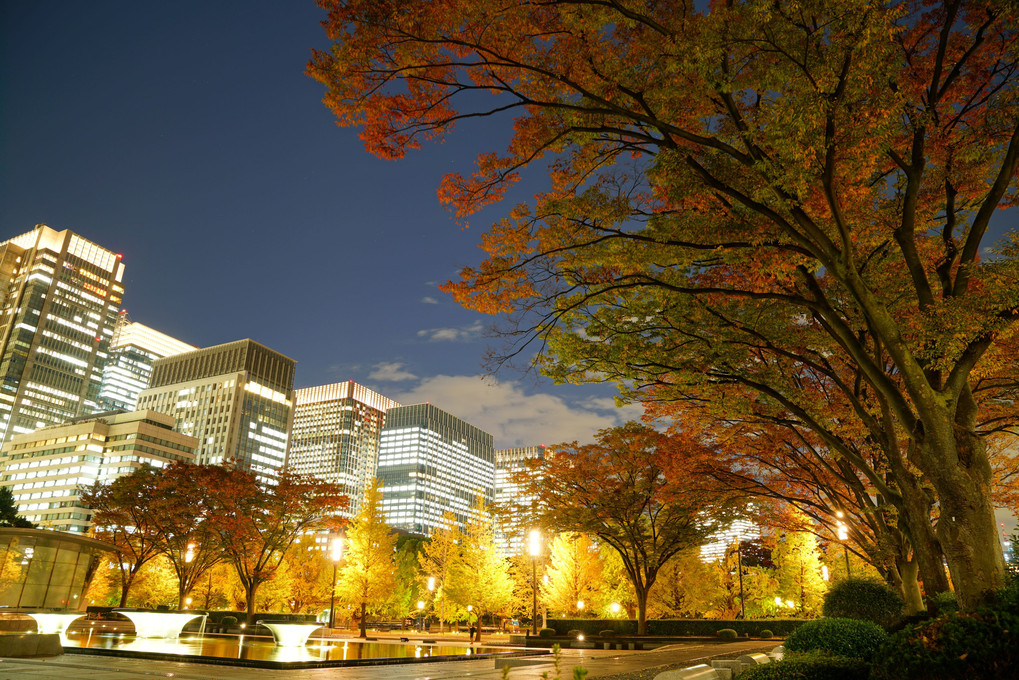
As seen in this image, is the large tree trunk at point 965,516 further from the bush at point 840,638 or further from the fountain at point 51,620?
the fountain at point 51,620

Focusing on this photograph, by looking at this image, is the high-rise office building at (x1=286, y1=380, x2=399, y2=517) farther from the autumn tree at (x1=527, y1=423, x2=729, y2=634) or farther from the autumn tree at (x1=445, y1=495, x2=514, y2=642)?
the autumn tree at (x1=527, y1=423, x2=729, y2=634)

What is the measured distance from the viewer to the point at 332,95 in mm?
7965

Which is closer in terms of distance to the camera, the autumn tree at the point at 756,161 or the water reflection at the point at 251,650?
the autumn tree at the point at 756,161

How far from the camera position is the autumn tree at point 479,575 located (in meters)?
37.8

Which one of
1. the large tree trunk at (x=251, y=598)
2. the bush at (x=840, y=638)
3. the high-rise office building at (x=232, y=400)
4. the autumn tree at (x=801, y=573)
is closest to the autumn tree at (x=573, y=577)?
the autumn tree at (x=801, y=573)

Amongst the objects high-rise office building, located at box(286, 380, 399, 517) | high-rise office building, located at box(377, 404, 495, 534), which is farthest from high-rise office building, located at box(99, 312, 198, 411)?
high-rise office building, located at box(377, 404, 495, 534)

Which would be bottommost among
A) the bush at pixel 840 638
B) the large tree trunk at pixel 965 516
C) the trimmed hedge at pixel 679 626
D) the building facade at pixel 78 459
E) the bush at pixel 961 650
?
the trimmed hedge at pixel 679 626

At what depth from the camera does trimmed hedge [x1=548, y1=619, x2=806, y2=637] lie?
2823 centimetres

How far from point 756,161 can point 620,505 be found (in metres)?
20.3

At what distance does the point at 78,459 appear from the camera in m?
104

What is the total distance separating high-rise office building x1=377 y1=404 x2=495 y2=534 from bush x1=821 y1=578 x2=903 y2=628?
151431 mm

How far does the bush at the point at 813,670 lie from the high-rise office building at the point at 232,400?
141767 mm

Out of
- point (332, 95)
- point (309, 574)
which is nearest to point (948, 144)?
point (332, 95)

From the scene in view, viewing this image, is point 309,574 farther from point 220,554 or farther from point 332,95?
point 332,95
